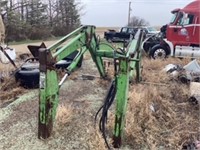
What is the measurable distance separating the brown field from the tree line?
50.1 ft

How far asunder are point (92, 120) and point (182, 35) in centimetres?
744

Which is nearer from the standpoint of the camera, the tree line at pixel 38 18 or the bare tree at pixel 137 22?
the tree line at pixel 38 18

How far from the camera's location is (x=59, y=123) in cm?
347

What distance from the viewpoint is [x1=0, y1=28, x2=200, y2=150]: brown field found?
3121mm

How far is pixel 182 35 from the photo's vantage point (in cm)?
1020

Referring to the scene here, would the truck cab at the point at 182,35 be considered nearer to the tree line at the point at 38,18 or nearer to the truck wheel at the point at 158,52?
the truck wheel at the point at 158,52

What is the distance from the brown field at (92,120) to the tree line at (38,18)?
15286 millimetres

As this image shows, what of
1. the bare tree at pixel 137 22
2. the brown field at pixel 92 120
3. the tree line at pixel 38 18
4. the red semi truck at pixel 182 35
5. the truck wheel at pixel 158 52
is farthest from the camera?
the bare tree at pixel 137 22

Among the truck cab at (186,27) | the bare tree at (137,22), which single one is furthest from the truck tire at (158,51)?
the bare tree at (137,22)

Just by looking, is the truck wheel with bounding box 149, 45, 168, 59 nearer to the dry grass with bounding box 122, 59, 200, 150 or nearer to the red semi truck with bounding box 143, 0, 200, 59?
the red semi truck with bounding box 143, 0, 200, 59

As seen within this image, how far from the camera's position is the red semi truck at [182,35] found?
996 centimetres

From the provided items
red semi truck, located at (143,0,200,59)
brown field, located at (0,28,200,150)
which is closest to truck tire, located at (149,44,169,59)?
red semi truck, located at (143,0,200,59)

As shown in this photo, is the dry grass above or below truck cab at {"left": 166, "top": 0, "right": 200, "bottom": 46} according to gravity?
below

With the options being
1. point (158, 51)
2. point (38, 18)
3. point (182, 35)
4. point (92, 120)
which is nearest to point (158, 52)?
point (158, 51)
